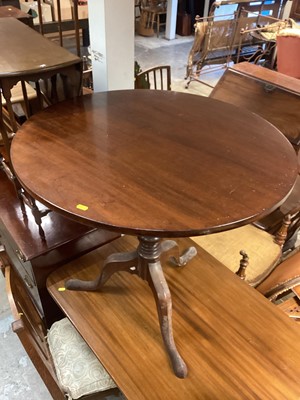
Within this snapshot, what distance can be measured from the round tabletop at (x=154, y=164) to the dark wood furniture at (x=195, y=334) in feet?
1.86

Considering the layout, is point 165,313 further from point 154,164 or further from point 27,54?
point 27,54

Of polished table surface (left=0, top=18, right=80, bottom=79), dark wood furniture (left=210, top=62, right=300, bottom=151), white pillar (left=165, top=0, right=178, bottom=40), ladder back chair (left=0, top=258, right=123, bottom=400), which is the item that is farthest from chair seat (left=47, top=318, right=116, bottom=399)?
white pillar (left=165, top=0, right=178, bottom=40)

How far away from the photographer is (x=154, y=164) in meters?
1.00

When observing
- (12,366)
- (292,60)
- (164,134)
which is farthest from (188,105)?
(292,60)

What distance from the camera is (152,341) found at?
1.21 metres

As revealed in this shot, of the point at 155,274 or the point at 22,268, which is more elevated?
the point at 155,274

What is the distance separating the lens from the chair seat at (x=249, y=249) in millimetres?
1540

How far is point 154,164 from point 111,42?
A: 33.7 inches

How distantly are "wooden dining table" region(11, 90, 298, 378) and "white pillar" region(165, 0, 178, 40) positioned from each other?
509 centimetres

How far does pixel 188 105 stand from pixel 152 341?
2.89 ft

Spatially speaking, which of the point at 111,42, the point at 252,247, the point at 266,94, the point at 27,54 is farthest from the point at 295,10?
the point at 27,54

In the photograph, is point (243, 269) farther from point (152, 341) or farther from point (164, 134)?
point (164, 134)

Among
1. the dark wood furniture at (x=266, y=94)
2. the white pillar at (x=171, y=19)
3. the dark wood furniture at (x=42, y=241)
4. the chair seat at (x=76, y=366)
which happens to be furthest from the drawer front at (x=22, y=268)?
the white pillar at (x=171, y=19)

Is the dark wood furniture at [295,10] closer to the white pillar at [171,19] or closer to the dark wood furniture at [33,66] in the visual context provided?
the white pillar at [171,19]
